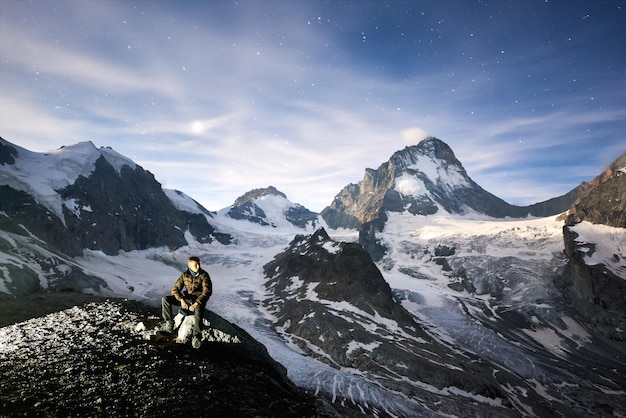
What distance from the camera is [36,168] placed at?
175125mm

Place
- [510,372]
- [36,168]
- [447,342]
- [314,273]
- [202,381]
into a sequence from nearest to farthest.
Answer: [202,381] < [510,372] < [447,342] < [314,273] < [36,168]

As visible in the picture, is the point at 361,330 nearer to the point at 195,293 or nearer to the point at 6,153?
the point at 195,293

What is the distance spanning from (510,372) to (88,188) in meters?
228

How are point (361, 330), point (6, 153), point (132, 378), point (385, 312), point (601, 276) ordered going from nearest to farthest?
point (132, 378)
point (361, 330)
point (385, 312)
point (6, 153)
point (601, 276)

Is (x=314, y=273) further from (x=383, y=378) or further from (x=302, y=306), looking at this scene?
(x=383, y=378)

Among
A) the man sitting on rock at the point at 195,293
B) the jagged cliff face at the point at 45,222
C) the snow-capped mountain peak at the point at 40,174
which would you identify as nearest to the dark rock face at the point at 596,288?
the man sitting on rock at the point at 195,293

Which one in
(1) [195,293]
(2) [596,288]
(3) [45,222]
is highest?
(1) [195,293]

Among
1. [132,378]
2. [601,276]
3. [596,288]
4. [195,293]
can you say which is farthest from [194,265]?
[601,276]

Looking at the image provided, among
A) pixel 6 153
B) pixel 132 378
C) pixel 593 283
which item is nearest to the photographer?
pixel 132 378

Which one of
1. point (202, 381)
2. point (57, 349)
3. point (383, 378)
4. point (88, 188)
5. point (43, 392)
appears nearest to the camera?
point (43, 392)

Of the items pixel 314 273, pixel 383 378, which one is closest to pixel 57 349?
pixel 383 378

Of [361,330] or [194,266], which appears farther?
[361,330]

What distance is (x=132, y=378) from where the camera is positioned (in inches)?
397

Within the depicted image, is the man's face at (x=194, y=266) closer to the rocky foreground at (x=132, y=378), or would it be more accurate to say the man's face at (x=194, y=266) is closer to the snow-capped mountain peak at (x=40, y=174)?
the rocky foreground at (x=132, y=378)
